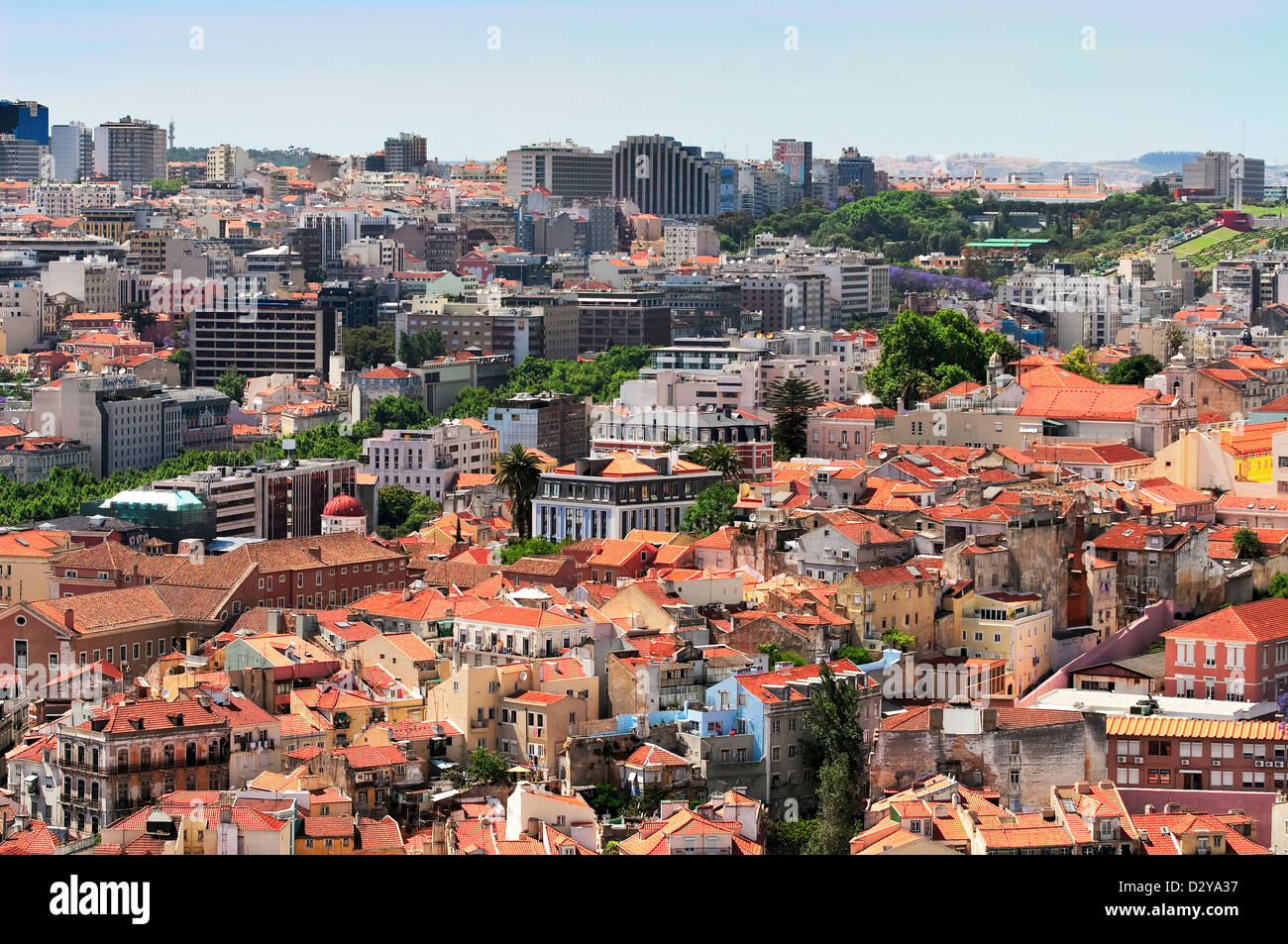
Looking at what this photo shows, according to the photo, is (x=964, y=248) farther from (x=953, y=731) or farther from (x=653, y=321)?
(x=953, y=731)

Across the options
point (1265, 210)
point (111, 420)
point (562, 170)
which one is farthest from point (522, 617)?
point (562, 170)

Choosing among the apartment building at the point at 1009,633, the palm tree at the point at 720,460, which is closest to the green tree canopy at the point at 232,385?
the palm tree at the point at 720,460

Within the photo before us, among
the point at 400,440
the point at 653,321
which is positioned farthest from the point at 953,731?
the point at 653,321

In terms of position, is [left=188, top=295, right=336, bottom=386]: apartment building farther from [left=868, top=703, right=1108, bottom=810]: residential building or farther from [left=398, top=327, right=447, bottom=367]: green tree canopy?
[left=868, top=703, right=1108, bottom=810]: residential building

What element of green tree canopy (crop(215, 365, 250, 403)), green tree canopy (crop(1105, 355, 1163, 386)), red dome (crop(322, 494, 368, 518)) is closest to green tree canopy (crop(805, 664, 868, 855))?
red dome (crop(322, 494, 368, 518))

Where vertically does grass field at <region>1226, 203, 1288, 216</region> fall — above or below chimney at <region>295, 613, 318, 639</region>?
above

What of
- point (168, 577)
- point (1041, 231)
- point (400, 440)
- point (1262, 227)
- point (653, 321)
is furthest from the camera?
point (1041, 231)
